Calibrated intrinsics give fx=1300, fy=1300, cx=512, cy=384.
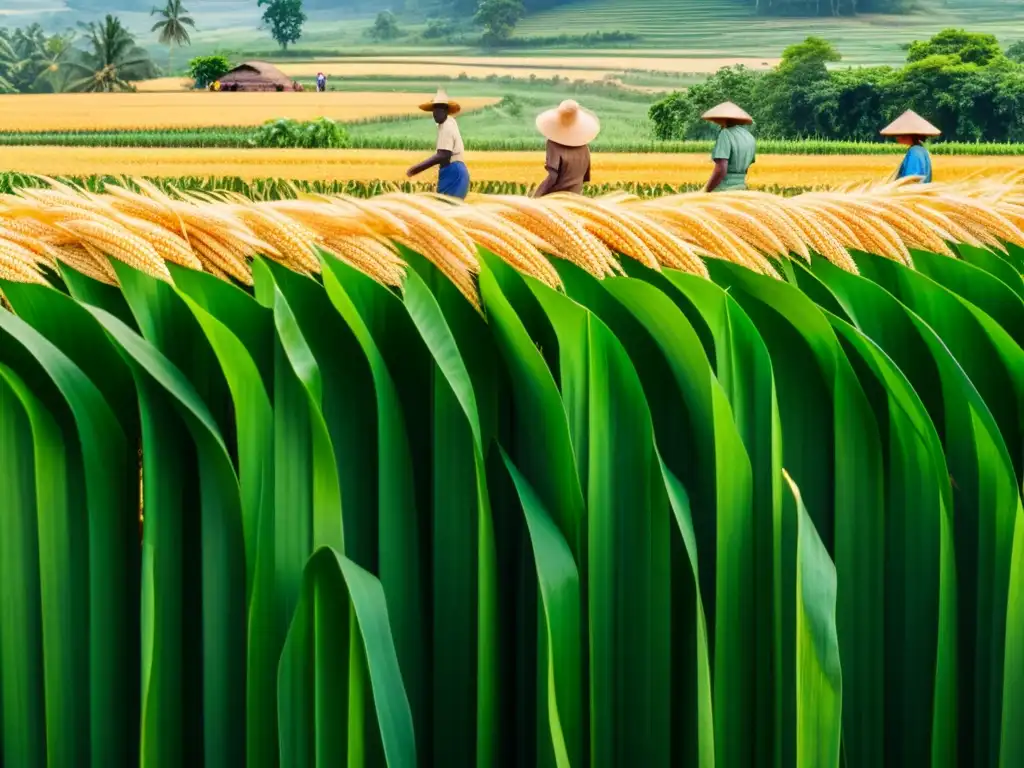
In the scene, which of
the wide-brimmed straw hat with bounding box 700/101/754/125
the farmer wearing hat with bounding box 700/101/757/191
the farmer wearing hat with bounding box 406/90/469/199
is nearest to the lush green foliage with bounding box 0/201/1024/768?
the farmer wearing hat with bounding box 700/101/757/191

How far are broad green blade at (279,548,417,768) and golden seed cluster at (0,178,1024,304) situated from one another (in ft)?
0.67

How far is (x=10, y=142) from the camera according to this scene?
30938mm

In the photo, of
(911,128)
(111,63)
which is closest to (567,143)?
(911,128)

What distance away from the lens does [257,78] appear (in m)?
47.4

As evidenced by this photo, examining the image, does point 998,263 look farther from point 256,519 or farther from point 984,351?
point 256,519

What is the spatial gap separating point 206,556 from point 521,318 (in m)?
0.24

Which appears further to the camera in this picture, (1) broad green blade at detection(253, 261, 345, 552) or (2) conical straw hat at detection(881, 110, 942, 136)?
(2) conical straw hat at detection(881, 110, 942, 136)

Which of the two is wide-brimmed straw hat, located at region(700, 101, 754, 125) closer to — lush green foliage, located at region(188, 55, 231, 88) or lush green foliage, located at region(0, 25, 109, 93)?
lush green foliage, located at region(188, 55, 231, 88)

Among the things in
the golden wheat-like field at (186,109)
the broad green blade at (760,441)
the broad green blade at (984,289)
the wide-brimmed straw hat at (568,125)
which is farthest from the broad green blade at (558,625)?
the golden wheat-like field at (186,109)

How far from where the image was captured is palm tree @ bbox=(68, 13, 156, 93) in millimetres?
60312

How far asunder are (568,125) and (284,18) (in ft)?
172

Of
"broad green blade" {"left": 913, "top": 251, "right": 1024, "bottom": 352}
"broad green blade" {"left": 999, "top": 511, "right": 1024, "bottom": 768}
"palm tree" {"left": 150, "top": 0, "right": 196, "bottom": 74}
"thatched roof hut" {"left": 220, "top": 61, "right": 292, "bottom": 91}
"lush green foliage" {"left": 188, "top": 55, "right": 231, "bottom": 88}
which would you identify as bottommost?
"broad green blade" {"left": 999, "top": 511, "right": 1024, "bottom": 768}

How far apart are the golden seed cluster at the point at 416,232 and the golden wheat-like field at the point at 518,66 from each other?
41144mm

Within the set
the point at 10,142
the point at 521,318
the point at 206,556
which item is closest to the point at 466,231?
the point at 521,318
